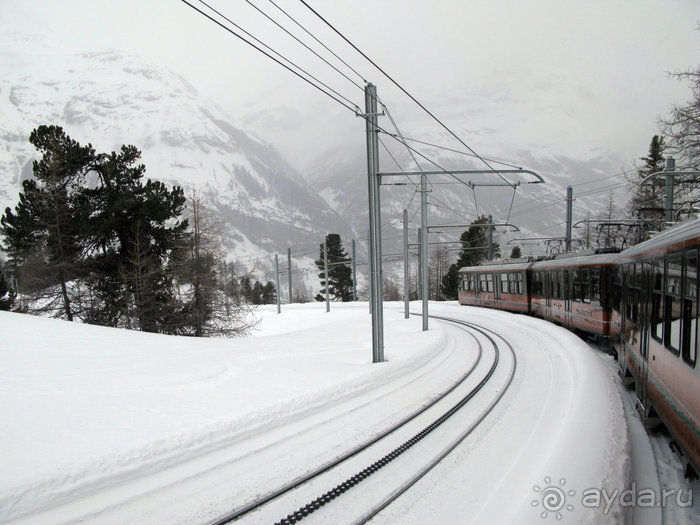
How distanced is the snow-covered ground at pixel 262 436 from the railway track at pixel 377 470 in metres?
0.13

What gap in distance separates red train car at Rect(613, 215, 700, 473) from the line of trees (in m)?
21.8

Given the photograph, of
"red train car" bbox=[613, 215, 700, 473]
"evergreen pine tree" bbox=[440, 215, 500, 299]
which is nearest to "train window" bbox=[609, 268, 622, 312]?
"red train car" bbox=[613, 215, 700, 473]

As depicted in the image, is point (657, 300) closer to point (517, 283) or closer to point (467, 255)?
point (517, 283)

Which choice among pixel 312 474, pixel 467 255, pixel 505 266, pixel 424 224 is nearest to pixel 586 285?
pixel 424 224

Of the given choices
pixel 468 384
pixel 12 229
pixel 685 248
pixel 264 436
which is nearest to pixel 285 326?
pixel 12 229

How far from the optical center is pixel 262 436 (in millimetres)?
6707

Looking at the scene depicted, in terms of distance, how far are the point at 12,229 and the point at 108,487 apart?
24.4m

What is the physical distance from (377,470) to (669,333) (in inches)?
163

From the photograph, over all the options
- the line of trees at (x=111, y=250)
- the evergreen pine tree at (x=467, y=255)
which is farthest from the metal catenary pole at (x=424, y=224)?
the evergreen pine tree at (x=467, y=255)

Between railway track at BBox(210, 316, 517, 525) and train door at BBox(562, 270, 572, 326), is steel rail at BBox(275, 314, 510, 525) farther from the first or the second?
train door at BBox(562, 270, 572, 326)

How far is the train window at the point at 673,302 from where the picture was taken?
5398 millimetres

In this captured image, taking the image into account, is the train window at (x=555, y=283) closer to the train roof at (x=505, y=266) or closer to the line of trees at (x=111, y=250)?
the train roof at (x=505, y=266)

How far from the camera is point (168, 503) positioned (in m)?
4.77

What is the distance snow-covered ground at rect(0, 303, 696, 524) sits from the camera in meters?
4.68
